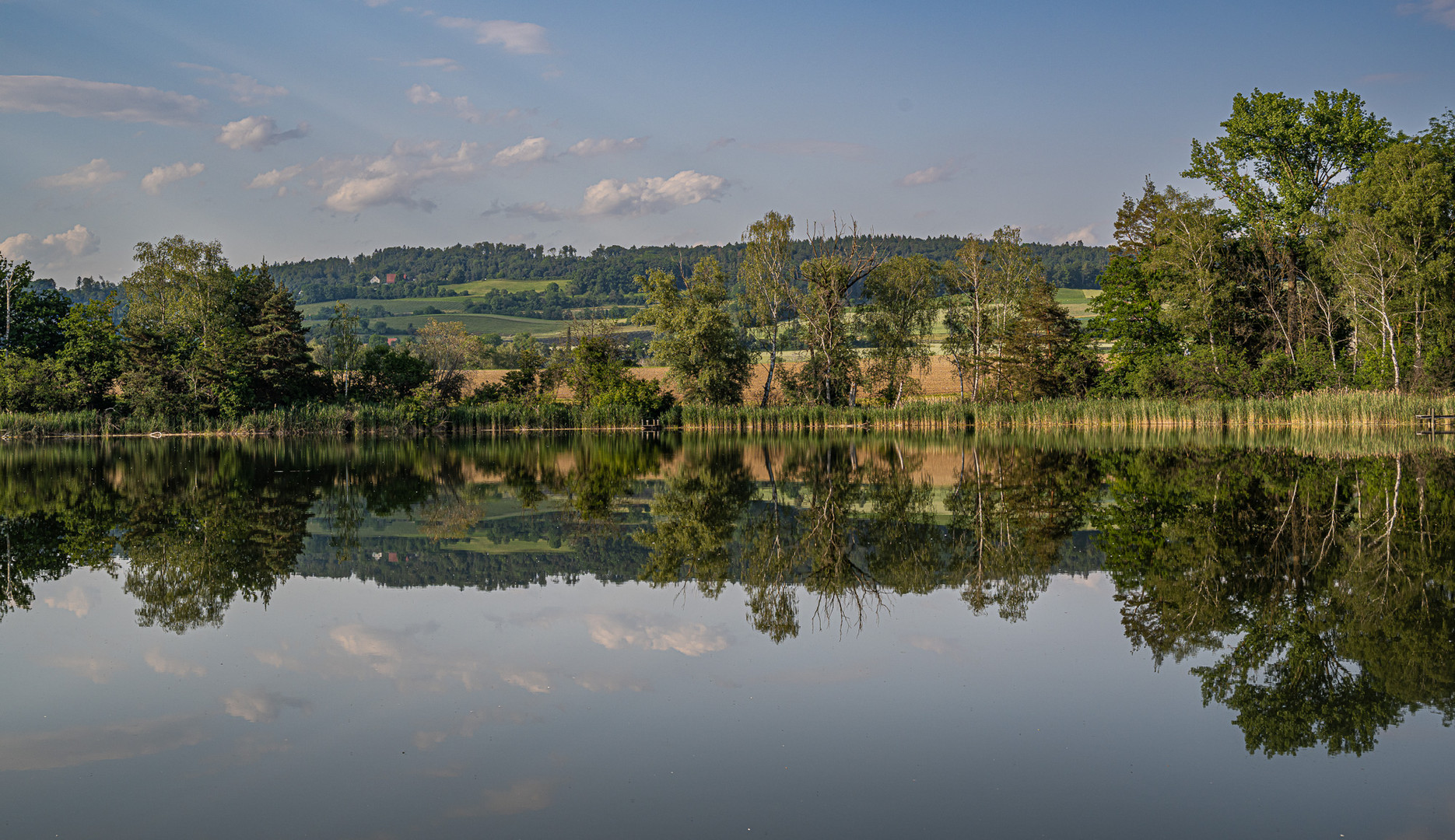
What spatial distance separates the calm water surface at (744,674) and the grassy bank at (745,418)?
25.8 metres

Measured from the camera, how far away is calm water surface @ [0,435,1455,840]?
4.58 meters

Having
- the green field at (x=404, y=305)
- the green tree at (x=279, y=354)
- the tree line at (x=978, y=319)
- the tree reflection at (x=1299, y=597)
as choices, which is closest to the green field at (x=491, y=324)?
the green field at (x=404, y=305)

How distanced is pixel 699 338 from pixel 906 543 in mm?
36699

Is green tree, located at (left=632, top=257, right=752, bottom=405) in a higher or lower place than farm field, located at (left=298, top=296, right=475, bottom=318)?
lower

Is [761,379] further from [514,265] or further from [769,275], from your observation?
[514,265]

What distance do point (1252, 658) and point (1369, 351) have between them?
39779 mm

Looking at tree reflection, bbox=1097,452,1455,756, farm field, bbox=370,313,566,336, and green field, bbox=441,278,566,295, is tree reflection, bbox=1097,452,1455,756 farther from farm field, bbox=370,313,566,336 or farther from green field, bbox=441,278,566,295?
green field, bbox=441,278,566,295

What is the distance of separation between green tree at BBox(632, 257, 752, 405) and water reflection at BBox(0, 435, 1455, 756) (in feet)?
80.6

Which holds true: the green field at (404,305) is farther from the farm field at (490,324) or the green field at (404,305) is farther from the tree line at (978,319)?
the tree line at (978,319)

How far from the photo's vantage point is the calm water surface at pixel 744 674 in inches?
180

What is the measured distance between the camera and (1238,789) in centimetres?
466

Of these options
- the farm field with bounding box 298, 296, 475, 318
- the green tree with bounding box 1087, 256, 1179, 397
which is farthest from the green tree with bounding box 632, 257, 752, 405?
the farm field with bounding box 298, 296, 475, 318

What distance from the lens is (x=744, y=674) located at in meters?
6.56

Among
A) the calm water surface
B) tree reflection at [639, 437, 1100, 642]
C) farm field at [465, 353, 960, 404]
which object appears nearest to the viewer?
the calm water surface
